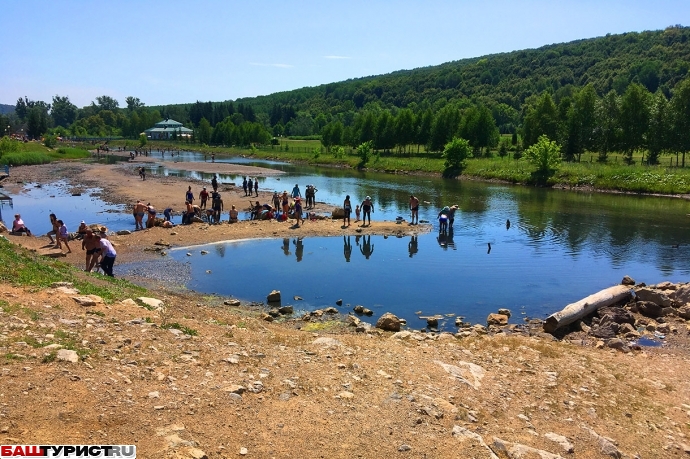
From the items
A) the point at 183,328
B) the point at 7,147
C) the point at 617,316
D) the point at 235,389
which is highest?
the point at 7,147

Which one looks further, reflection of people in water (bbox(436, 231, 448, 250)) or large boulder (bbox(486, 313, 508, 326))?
reflection of people in water (bbox(436, 231, 448, 250))

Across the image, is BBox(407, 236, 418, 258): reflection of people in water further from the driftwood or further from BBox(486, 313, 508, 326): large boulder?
the driftwood

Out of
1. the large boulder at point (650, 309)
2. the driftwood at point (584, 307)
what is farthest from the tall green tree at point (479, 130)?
the large boulder at point (650, 309)

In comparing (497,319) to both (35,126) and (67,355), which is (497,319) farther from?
(35,126)

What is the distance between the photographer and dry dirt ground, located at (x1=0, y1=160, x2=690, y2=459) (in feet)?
27.3

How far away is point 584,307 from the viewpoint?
1877 centimetres

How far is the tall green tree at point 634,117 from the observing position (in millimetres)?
76938

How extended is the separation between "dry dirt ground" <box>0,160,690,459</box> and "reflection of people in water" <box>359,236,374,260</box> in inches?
553

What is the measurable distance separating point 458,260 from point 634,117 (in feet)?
211

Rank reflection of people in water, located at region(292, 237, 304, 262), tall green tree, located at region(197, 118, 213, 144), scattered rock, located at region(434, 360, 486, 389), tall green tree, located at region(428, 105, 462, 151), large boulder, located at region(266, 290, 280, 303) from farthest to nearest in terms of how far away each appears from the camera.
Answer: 1. tall green tree, located at region(197, 118, 213, 144)
2. tall green tree, located at region(428, 105, 462, 151)
3. reflection of people in water, located at region(292, 237, 304, 262)
4. large boulder, located at region(266, 290, 280, 303)
5. scattered rock, located at region(434, 360, 486, 389)

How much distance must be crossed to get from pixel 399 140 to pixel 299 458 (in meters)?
104

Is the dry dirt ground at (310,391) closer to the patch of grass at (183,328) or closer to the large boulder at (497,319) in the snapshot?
the patch of grass at (183,328)

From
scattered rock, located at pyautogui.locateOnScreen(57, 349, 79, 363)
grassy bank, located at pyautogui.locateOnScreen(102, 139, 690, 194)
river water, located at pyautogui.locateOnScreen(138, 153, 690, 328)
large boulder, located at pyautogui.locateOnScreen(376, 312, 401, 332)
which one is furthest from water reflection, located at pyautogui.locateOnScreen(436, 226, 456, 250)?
grassy bank, located at pyautogui.locateOnScreen(102, 139, 690, 194)

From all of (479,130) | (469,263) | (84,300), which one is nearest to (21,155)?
(479,130)
